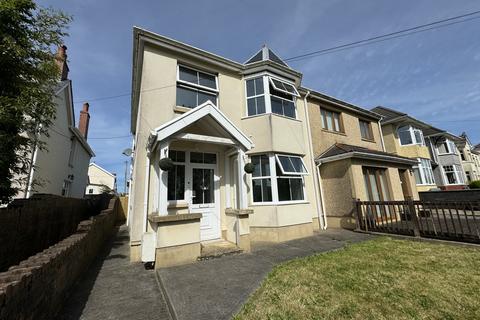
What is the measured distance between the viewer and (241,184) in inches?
265

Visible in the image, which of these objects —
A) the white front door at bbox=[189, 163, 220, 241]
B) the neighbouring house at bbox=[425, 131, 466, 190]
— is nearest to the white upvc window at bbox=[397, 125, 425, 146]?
the neighbouring house at bbox=[425, 131, 466, 190]

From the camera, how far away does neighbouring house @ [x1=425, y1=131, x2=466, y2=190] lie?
77.1 feet

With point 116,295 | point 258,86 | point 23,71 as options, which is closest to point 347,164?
point 258,86

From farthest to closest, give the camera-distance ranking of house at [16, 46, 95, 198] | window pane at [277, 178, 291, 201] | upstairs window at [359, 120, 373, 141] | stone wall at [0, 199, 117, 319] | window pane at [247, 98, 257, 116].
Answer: upstairs window at [359, 120, 373, 141] → house at [16, 46, 95, 198] → window pane at [247, 98, 257, 116] → window pane at [277, 178, 291, 201] → stone wall at [0, 199, 117, 319]

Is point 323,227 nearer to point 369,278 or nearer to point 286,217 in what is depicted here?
point 286,217

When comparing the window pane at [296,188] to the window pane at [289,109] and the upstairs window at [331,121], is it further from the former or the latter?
the upstairs window at [331,121]

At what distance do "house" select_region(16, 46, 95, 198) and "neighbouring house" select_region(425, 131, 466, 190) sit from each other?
3498 centimetres

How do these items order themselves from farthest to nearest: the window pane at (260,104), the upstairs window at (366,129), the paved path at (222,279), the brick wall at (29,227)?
1. the upstairs window at (366,129)
2. the window pane at (260,104)
3. the brick wall at (29,227)
4. the paved path at (222,279)

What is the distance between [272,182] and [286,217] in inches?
58.6

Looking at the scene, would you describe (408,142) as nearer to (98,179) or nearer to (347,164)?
(347,164)

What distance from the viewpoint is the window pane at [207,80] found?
27.1 feet

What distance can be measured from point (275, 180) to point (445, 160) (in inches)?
1107

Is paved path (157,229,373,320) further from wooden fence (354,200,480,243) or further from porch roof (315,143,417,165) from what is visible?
porch roof (315,143,417,165)

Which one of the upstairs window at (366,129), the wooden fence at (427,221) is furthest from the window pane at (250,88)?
the upstairs window at (366,129)
